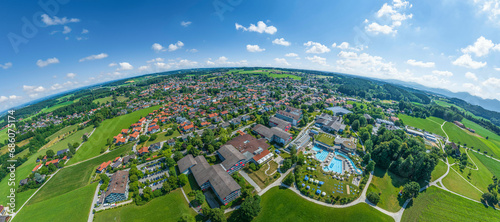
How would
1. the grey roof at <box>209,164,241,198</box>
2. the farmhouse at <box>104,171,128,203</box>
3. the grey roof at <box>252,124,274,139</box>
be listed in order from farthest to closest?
1. the grey roof at <box>252,124,274,139</box>
2. the farmhouse at <box>104,171,128,203</box>
3. the grey roof at <box>209,164,241,198</box>

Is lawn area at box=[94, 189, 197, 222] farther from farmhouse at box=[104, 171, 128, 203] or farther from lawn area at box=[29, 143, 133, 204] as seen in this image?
lawn area at box=[29, 143, 133, 204]

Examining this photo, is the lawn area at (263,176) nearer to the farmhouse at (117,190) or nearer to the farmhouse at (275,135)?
the farmhouse at (275,135)

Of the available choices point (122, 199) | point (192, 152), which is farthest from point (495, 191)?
point (122, 199)

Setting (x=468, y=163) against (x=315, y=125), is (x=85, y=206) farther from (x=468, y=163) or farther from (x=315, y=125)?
(x=468, y=163)

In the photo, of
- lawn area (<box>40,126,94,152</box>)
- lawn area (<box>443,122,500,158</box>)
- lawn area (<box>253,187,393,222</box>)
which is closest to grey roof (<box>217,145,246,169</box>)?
lawn area (<box>253,187,393,222</box>)

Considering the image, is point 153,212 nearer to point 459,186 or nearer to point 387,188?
point 387,188

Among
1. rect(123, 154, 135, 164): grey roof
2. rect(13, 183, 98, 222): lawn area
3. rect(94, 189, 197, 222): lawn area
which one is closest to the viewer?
rect(94, 189, 197, 222): lawn area

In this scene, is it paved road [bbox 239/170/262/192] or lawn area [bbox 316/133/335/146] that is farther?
lawn area [bbox 316/133/335/146]

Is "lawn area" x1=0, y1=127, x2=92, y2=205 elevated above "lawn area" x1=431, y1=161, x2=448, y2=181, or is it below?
above
